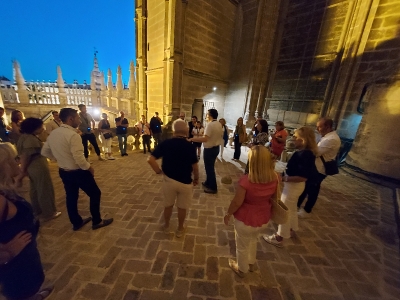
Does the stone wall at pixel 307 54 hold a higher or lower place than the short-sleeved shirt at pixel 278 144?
higher

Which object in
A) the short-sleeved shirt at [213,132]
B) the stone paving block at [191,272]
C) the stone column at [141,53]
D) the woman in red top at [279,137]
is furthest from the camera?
the stone column at [141,53]

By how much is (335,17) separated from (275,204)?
431 inches

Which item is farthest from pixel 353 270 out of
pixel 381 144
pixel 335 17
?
pixel 335 17

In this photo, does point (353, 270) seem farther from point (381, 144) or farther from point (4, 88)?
point (4, 88)

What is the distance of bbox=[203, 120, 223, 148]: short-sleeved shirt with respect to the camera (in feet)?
12.6

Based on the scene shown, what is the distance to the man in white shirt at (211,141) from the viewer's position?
3846 millimetres

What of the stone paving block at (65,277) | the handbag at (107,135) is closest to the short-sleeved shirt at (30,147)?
the stone paving block at (65,277)

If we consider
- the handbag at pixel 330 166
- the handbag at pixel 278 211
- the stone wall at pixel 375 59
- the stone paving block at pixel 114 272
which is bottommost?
the stone paving block at pixel 114 272

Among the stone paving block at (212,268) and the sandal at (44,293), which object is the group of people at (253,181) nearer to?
the stone paving block at (212,268)

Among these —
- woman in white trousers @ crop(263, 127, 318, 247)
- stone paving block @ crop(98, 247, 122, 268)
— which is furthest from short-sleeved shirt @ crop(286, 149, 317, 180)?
stone paving block @ crop(98, 247, 122, 268)

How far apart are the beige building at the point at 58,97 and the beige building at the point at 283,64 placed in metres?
5.34

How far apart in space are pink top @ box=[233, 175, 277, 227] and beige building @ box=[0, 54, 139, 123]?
1261 cm

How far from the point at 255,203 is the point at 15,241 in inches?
86.2

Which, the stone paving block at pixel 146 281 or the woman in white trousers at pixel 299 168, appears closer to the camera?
the stone paving block at pixel 146 281
